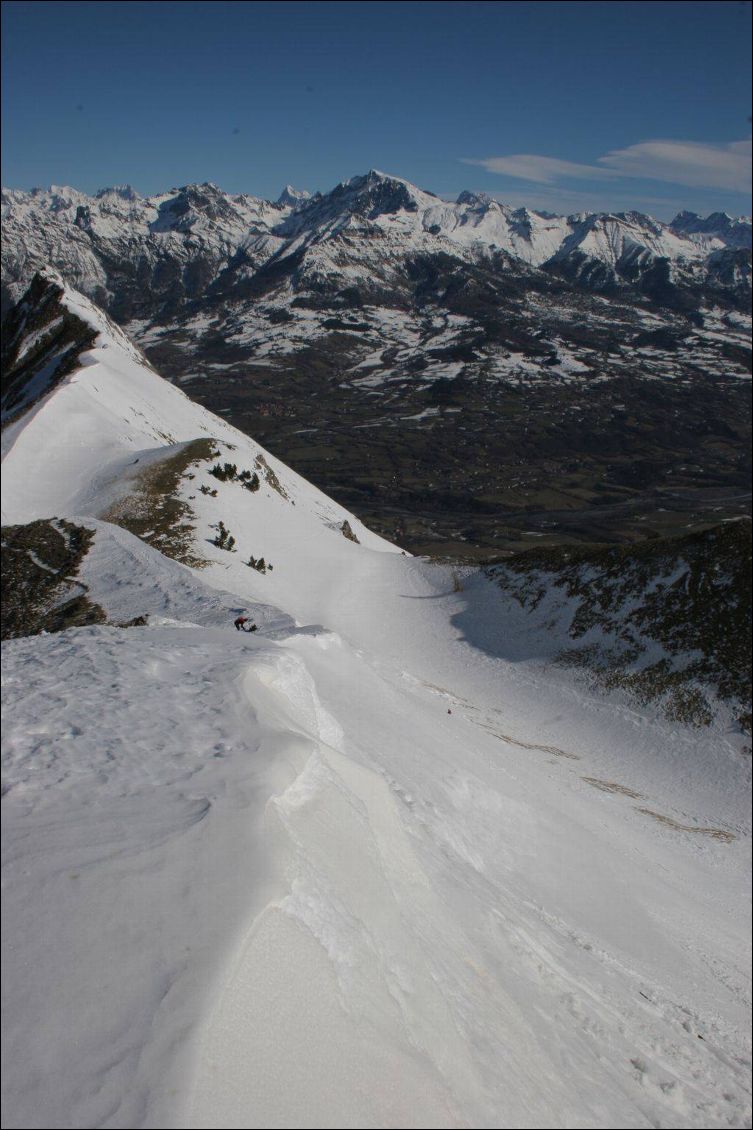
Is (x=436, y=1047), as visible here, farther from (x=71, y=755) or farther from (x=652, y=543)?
(x=652, y=543)

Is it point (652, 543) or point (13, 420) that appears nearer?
point (652, 543)

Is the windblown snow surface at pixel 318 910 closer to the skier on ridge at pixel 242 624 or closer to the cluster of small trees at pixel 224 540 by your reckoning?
the skier on ridge at pixel 242 624

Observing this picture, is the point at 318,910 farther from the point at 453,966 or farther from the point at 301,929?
the point at 453,966

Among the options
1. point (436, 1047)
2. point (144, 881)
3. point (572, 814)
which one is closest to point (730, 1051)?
point (572, 814)

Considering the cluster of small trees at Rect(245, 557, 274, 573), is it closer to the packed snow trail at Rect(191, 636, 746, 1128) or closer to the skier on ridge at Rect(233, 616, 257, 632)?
the skier on ridge at Rect(233, 616, 257, 632)

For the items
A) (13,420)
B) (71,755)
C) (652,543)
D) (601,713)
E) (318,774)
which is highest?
(13,420)

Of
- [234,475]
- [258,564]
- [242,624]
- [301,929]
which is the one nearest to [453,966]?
[301,929]

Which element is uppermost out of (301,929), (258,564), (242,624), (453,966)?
(242,624)
